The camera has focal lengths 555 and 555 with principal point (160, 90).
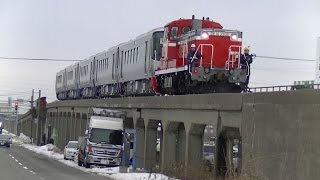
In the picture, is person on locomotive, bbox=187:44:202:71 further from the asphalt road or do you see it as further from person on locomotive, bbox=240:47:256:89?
the asphalt road

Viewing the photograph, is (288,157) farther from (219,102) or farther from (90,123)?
(90,123)

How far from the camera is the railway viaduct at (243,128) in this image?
548 inches

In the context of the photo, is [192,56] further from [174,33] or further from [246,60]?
[174,33]

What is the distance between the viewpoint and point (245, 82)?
24.0 meters

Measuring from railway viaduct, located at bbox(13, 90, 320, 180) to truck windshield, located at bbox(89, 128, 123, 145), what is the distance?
4.25 feet

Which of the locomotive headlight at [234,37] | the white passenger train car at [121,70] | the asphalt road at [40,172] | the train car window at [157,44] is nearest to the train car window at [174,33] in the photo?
the train car window at [157,44]

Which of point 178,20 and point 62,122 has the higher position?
point 178,20

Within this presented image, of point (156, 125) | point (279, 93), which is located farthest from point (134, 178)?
point (279, 93)

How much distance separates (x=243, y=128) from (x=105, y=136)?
49.3 feet

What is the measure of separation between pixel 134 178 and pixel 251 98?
7.64m

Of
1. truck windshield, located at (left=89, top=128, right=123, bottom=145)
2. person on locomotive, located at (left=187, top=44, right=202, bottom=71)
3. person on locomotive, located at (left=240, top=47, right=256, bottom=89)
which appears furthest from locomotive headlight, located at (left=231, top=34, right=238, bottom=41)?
truck windshield, located at (left=89, top=128, right=123, bottom=145)

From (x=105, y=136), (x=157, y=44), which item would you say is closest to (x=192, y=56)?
(x=157, y=44)

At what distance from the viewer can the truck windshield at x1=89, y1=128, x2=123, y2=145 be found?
104 ft

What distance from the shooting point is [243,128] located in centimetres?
1798
